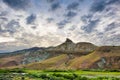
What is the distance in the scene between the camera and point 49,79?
61.1m

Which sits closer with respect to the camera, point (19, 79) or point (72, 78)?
point (19, 79)

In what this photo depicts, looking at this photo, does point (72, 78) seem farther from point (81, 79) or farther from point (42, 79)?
point (42, 79)

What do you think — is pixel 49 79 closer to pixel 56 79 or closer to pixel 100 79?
pixel 56 79

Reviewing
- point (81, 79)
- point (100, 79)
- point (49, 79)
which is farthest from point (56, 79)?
point (100, 79)

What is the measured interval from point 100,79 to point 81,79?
21.8ft

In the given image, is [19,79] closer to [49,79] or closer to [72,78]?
[49,79]

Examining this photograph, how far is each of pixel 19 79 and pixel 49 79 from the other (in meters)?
7.08

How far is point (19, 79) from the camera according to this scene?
60.6 meters

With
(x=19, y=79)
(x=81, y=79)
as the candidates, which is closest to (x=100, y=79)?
(x=81, y=79)

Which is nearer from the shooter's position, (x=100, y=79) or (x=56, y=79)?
(x=56, y=79)

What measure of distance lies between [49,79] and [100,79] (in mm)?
14045

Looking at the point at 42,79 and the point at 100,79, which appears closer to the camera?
the point at 42,79

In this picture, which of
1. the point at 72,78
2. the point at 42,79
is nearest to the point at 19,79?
the point at 42,79

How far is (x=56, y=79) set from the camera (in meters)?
61.4
